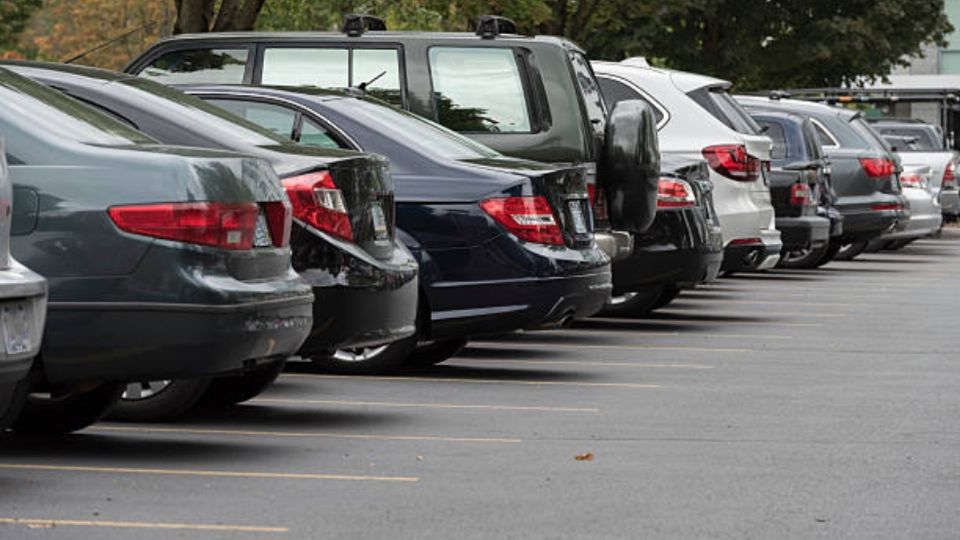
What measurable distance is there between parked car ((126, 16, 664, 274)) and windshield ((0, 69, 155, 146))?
5220 mm

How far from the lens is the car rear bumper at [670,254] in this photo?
52.7 feet

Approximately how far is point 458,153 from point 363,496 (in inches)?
187

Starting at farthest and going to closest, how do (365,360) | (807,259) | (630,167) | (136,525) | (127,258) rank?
(807,259), (630,167), (365,360), (127,258), (136,525)

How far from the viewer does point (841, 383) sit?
42.1ft

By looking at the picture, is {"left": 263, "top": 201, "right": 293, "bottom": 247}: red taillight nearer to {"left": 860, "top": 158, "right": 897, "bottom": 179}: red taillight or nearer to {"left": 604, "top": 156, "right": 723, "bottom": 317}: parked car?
{"left": 604, "top": 156, "right": 723, "bottom": 317}: parked car

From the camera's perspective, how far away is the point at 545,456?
31.1 ft

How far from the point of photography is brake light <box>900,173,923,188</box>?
98.3ft

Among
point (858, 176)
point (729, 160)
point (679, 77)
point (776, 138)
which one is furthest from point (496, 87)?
point (858, 176)

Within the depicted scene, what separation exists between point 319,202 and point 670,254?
5.95 m

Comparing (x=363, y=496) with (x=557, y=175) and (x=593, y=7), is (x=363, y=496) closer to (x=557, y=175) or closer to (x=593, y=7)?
(x=557, y=175)

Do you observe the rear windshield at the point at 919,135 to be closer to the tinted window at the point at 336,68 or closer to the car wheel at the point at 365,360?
the tinted window at the point at 336,68

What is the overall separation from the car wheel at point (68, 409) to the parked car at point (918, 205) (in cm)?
1988

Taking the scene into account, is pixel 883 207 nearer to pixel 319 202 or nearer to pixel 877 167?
pixel 877 167

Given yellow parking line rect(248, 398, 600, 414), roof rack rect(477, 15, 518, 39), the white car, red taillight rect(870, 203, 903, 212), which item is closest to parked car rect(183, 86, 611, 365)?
yellow parking line rect(248, 398, 600, 414)
